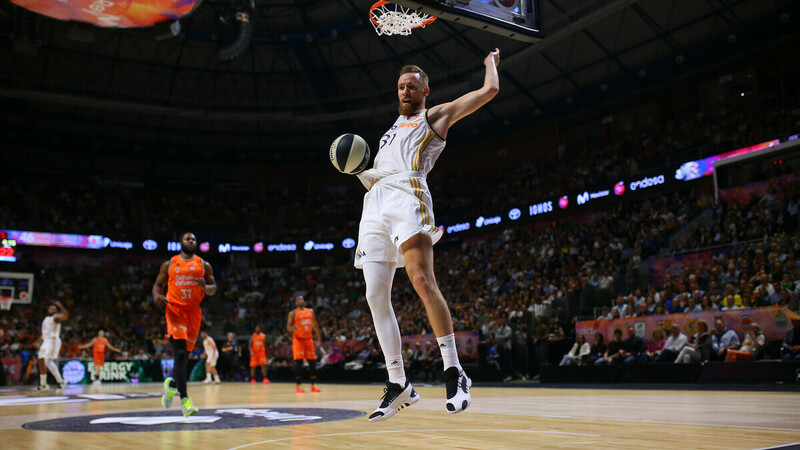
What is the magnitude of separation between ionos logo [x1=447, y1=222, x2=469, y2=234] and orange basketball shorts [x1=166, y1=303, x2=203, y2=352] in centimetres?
2368

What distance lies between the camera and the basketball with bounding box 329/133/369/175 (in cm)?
457

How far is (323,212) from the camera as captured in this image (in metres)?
37.2

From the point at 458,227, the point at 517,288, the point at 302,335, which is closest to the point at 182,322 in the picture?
the point at 302,335

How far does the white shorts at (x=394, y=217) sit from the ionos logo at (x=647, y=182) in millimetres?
20268

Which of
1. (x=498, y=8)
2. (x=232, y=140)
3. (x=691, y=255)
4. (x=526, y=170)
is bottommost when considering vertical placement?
(x=691, y=255)

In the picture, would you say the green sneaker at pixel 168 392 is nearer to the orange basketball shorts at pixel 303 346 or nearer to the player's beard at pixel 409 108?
the player's beard at pixel 409 108

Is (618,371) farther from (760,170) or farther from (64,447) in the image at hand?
(64,447)

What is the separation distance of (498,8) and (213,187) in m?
33.9

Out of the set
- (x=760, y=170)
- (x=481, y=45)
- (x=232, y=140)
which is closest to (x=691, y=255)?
(x=760, y=170)

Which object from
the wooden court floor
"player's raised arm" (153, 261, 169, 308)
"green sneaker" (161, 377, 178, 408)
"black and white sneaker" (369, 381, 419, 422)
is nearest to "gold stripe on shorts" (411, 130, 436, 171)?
"black and white sneaker" (369, 381, 419, 422)

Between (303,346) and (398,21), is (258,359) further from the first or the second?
(398,21)

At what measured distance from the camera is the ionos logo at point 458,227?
1221 inches

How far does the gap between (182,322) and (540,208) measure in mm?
21279

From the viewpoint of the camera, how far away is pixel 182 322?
7809 mm
